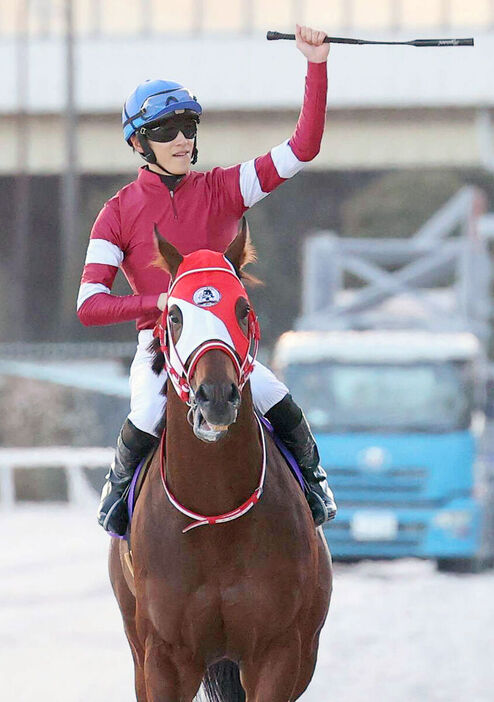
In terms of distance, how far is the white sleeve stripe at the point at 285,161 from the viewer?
520 cm

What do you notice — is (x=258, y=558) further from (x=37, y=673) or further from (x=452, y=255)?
(x=452, y=255)

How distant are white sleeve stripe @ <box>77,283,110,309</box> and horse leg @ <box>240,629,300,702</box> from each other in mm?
1242

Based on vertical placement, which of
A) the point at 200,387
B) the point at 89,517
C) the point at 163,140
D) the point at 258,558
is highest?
the point at 163,140

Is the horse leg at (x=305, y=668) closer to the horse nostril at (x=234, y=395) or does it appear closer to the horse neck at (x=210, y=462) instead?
the horse neck at (x=210, y=462)

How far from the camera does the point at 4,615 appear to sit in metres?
10.9

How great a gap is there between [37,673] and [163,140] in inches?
169

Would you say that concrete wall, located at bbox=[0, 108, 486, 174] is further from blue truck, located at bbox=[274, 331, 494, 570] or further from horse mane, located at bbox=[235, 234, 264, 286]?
horse mane, located at bbox=[235, 234, 264, 286]

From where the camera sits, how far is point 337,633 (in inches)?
416

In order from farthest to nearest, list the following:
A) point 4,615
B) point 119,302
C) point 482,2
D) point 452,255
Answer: point 482,2, point 452,255, point 4,615, point 119,302

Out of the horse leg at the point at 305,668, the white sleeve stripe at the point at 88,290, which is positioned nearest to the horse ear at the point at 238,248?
the white sleeve stripe at the point at 88,290

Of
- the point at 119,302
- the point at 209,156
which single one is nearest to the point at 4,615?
the point at 119,302

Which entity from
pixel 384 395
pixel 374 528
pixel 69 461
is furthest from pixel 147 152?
pixel 69 461

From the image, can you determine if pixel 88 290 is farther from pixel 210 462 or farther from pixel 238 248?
pixel 210 462

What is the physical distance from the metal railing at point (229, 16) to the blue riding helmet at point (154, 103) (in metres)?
34.4
